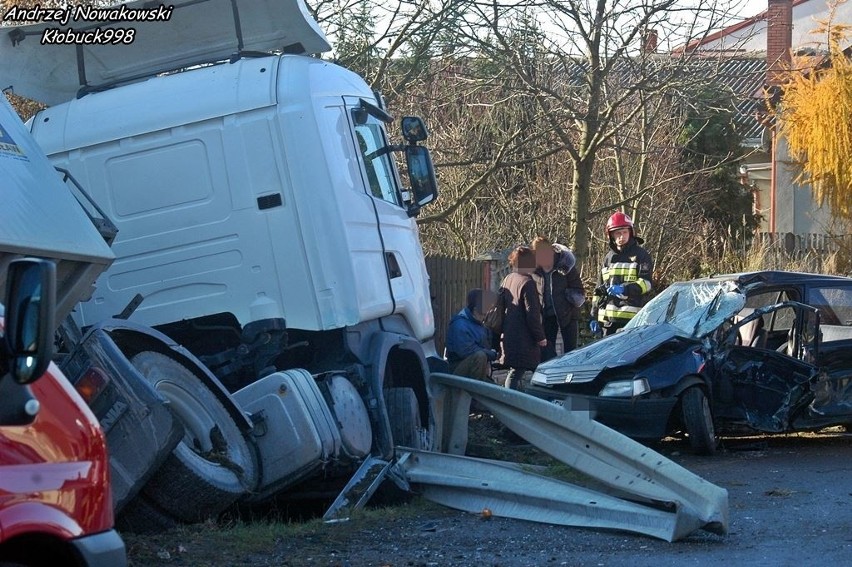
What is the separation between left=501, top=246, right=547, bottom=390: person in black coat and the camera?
11.1 meters

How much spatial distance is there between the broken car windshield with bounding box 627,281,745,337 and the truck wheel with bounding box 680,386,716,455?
1.92 ft

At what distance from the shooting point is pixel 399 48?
13359mm

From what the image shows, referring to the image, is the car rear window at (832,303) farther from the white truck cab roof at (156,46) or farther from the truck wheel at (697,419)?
the white truck cab roof at (156,46)

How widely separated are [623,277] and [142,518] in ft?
23.3

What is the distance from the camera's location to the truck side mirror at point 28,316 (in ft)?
9.26

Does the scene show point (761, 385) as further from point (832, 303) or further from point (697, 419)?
point (832, 303)

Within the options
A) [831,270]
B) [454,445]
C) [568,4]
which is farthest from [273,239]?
[831,270]

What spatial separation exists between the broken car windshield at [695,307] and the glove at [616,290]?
78 cm

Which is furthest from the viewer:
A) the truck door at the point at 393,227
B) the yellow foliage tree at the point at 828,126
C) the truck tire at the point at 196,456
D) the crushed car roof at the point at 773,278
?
the yellow foliage tree at the point at 828,126

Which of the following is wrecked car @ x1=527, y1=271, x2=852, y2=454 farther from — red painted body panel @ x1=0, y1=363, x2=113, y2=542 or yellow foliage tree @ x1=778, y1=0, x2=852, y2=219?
yellow foliage tree @ x1=778, y1=0, x2=852, y2=219

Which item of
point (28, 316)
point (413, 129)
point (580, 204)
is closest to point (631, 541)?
point (413, 129)

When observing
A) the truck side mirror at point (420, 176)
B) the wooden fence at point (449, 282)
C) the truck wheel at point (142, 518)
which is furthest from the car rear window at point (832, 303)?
the truck wheel at point (142, 518)

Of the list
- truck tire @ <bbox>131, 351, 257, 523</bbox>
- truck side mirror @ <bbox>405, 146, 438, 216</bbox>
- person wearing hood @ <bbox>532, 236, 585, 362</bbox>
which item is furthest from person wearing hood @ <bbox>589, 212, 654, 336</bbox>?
truck tire @ <bbox>131, 351, 257, 523</bbox>

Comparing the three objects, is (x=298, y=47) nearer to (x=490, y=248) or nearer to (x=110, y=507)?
(x=110, y=507)
